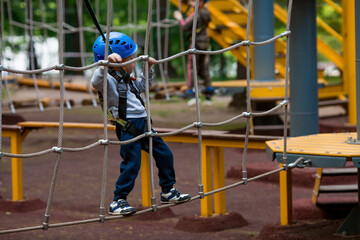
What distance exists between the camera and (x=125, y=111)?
416cm

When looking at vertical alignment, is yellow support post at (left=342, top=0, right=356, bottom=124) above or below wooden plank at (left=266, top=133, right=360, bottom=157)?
above

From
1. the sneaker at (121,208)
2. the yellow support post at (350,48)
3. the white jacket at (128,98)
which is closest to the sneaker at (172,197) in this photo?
the sneaker at (121,208)

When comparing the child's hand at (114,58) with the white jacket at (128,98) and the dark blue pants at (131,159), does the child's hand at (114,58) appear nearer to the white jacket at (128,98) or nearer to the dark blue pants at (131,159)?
the white jacket at (128,98)

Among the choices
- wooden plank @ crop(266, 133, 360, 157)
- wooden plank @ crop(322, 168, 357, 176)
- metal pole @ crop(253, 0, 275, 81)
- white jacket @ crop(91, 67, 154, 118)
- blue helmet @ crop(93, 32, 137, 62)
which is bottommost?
wooden plank @ crop(322, 168, 357, 176)

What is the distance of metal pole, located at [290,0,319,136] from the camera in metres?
6.95

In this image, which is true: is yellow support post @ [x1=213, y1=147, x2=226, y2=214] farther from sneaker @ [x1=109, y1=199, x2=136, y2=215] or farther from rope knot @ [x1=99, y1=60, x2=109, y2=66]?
rope knot @ [x1=99, y1=60, x2=109, y2=66]

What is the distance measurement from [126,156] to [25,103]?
8.88 m

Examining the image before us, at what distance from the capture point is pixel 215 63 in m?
25.9

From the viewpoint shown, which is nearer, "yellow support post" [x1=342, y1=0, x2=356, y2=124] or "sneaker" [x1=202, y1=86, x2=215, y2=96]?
"yellow support post" [x1=342, y1=0, x2=356, y2=124]

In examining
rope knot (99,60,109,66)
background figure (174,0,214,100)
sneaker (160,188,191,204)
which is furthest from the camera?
background figure (174,0,214,100)

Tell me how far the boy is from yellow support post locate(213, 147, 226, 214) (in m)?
1.90

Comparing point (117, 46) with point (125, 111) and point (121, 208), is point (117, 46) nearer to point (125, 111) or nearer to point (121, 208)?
point (125, 111)

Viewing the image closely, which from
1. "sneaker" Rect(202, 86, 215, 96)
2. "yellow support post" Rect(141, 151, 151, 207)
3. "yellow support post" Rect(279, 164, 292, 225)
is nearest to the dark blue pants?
"yellow support post" Rect(279, 164, 292, 225)

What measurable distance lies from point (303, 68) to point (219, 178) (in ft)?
5.04
